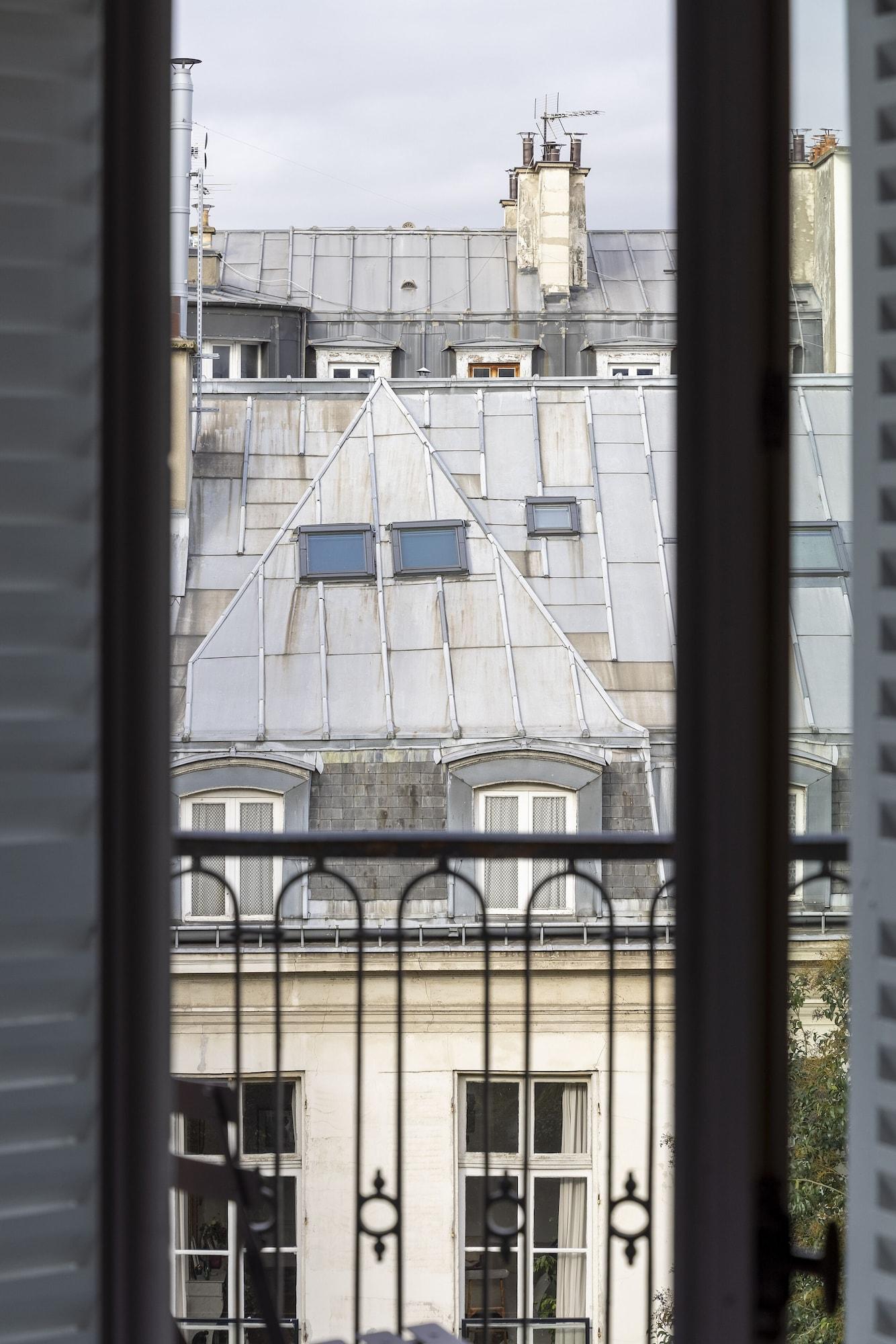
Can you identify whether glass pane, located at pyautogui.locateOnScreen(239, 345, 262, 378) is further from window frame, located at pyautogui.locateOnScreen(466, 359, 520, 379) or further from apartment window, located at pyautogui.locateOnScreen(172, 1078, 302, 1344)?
apartment window, located at pyautogui.locateOnScreen(172, 1078, 302, 1344)

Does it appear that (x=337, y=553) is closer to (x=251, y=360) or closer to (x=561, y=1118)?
(x=251, y=360)

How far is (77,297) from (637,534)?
10.0 metres

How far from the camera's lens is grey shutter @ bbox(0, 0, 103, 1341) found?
35.4 inches

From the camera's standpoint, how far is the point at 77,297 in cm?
92

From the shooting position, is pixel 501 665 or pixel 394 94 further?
pixel 394 94

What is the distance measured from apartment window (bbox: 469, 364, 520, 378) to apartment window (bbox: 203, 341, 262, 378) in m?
2.12

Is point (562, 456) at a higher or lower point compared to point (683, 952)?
higher

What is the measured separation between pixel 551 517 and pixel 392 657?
6.29ft

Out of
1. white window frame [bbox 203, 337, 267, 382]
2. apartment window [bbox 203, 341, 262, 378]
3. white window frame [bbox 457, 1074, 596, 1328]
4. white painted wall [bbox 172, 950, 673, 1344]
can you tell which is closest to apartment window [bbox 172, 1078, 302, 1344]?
white painted wall [bbox 172, 950, 673, 1344]

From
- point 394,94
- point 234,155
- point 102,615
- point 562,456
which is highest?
point 394,94

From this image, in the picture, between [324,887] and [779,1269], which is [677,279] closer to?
[779,1269]

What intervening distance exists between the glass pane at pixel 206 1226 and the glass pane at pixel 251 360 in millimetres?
8172

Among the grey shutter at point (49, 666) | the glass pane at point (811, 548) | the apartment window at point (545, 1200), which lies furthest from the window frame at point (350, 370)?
the grey shutter at point (49, 666)

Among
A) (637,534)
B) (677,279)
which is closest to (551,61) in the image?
(637,534)
